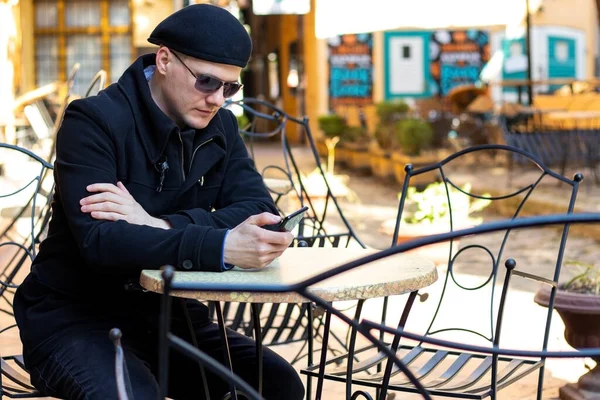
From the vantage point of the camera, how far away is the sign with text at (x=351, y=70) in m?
23.1

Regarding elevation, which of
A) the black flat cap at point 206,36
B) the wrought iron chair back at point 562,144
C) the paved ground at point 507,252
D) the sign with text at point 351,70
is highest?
the sign with text at point 351,70

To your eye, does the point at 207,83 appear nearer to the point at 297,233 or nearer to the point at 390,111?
the point at 297,233

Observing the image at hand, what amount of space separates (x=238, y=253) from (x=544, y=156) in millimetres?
9691

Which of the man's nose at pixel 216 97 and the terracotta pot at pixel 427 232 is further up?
the man's nose at pixel 216 97

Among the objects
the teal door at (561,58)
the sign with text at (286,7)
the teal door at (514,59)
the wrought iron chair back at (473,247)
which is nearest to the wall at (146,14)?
the sign with text at (286,7)

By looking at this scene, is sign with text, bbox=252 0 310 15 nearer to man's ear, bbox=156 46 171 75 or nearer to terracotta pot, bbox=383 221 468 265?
terracotta pot, bbox=383 221 468 265

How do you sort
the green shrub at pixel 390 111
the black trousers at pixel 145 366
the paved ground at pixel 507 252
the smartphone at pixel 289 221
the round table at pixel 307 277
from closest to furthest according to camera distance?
the round table at pixel 307 277, the black trousers at pixel 145 366, the smartphone at pixel 289 221, the paved ground at pixel 507 252, the green shrub at pixel 390 111

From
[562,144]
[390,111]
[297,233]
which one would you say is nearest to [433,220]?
[297,233]

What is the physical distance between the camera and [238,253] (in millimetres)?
2049

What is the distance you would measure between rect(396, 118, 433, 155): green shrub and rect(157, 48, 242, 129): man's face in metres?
10.6

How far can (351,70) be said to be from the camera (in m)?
23.1

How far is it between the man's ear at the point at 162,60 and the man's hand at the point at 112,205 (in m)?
0.30

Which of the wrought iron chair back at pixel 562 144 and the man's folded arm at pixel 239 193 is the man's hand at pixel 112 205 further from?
the wrought iron chair back at pixel 562 144

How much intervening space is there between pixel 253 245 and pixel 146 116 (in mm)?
439
